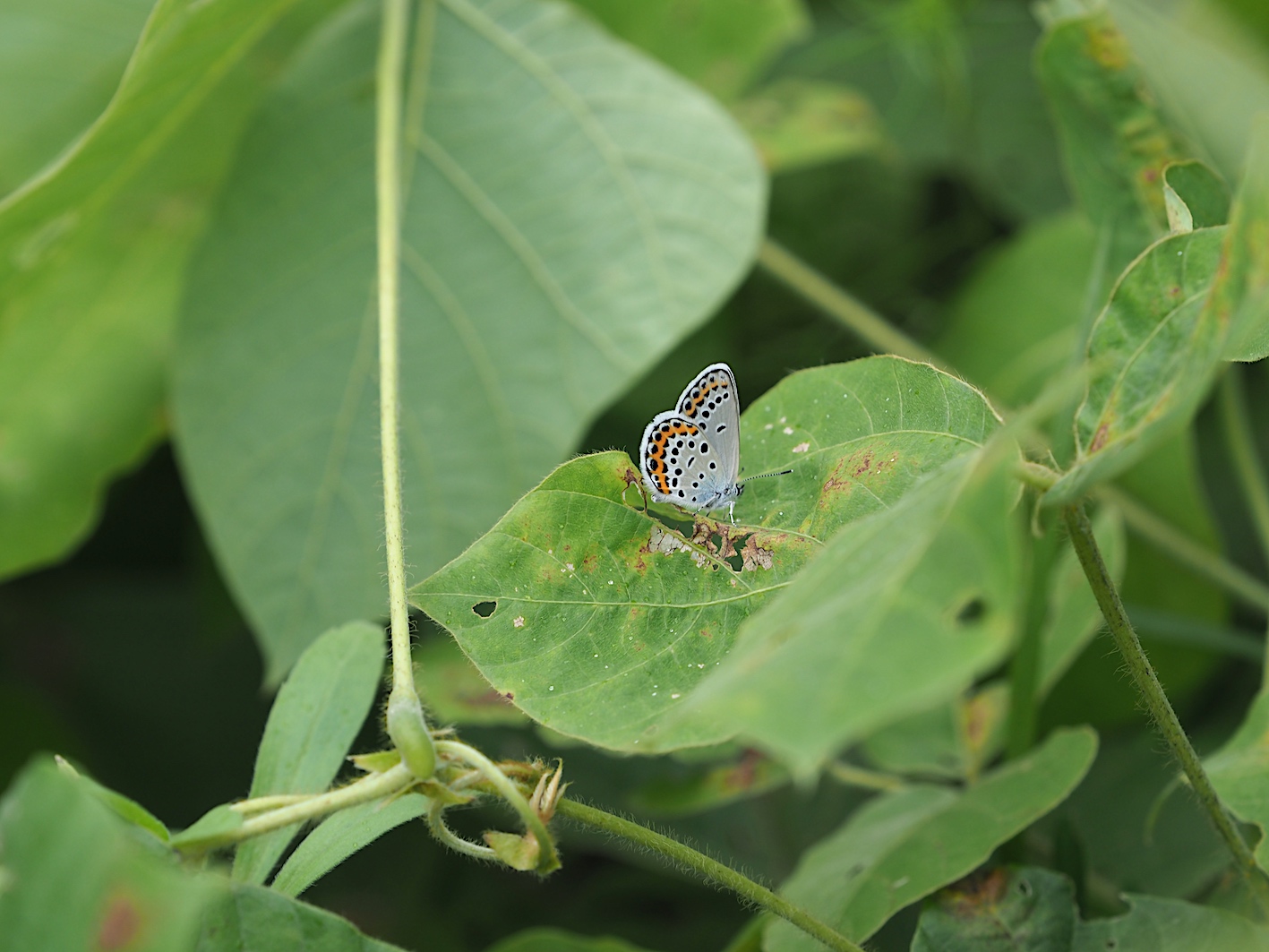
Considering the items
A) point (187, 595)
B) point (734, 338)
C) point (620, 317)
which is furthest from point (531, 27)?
point (187, 595)

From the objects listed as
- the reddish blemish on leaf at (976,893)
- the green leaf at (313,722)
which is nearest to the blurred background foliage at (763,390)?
the reddish blemish on leaf at (976,893)

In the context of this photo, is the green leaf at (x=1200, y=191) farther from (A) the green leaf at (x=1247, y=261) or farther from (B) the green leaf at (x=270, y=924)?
(B) the green leaf at (x=270, y=924)

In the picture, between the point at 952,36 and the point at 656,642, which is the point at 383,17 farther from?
the point at 656,642

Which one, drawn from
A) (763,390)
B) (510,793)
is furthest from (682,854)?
(763,390)

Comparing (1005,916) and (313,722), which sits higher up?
(313,722)

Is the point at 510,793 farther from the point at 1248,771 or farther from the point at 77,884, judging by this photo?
the point at 1248,771
